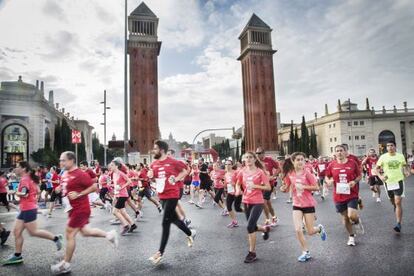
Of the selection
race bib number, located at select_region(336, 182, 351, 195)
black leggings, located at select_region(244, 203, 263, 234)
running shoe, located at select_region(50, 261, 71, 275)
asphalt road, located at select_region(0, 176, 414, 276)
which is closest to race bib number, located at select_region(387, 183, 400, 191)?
asphalt road, located at select_region(0, 176, 414, 276)

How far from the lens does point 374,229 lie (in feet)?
25.0

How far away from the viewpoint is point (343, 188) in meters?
6.29

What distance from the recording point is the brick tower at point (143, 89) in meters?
65.2

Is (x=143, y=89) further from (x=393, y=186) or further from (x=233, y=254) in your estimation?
(x=233, y=254)

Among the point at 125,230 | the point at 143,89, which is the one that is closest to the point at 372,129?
the point at 143,89

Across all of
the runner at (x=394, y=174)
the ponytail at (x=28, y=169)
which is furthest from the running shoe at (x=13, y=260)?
the runner at (x=394, y=174)

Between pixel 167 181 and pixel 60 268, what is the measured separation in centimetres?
211

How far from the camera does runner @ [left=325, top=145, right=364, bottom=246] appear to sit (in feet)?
20.4

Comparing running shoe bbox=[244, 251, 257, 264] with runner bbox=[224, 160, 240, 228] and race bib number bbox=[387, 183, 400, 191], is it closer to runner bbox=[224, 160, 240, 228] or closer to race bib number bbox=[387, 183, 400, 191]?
runner bbox=[224, 160, 240, 228]

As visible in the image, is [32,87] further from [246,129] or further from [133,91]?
[246,129]

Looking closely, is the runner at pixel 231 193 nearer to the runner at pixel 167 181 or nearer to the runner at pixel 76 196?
the runner at pixel 167 181

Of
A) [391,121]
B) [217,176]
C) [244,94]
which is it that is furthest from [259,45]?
[217,176]

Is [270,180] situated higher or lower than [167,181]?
lower

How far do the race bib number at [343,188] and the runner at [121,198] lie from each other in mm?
5014
